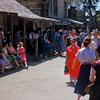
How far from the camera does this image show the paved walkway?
697cm

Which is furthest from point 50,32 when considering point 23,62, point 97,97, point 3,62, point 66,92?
point 97,97

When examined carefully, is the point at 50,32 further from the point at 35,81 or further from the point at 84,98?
the point at 84,98

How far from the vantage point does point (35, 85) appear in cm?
831

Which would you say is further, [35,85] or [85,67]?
[35,85]

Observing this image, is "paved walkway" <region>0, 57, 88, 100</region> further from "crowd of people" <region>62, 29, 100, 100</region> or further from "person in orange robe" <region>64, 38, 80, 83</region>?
"crowd of people" <region>62, 29, 100, 100</region>

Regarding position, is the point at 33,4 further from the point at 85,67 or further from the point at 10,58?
the point at 85,67

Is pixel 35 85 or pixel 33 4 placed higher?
pixel 33 4

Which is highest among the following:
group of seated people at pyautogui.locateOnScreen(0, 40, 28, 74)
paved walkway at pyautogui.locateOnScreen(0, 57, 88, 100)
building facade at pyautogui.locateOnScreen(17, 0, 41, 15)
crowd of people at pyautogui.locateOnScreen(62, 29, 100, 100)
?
building facade at pyautogui.locateOnScreen(17, 0, 41, 15)

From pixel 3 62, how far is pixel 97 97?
259 inches

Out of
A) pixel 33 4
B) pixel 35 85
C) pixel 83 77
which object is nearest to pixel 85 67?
pixel 83 77

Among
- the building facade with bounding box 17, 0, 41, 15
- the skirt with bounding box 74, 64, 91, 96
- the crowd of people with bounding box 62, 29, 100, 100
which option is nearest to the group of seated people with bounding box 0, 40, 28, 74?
the crowd of people with bounding box 62, 29, 100, 100

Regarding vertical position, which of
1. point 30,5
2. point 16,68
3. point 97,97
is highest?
point 30,5

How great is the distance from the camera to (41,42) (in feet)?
52.6

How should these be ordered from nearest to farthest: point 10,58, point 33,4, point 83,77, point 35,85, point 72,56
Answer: point 83,77 → point 35,85 → point 72,56 → point 10,58 → point 33,4
